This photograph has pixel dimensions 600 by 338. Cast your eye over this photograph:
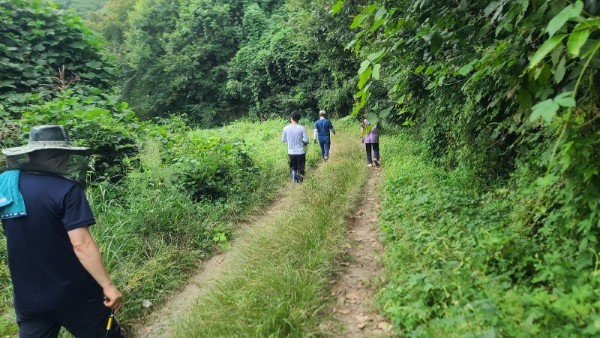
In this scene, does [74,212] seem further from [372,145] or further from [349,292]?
[372,145]

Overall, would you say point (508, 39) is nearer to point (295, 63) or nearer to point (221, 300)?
point (221, 300)

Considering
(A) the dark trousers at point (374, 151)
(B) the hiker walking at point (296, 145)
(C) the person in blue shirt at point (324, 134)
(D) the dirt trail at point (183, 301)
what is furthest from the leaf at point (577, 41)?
(C) the person in blue shirt at point (324, 134)

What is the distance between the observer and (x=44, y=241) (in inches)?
99.8

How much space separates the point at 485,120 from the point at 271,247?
10.7 ft

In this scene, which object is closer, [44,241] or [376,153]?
[44,241]

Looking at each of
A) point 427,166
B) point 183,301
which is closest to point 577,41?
point 183,301

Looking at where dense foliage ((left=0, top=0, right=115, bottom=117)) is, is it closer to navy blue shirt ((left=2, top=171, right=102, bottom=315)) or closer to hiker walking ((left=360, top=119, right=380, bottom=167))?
navy blue shirt ((left=2, top=171, right=102, bottom=315))

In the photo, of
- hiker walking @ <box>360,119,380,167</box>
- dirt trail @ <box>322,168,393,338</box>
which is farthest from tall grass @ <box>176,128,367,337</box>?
hiker walking @ <box>360,119,380,167</box>

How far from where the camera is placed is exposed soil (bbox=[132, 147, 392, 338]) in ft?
10.2

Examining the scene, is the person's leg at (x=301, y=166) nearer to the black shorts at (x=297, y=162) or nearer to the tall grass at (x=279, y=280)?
the black shorts at (x=297, y=162)

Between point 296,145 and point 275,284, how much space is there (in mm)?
4984

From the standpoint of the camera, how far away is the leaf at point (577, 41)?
4.83 feet

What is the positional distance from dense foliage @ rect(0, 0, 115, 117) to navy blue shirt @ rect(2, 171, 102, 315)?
5.16 meters

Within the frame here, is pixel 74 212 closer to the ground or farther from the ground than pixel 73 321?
farther from the ground
